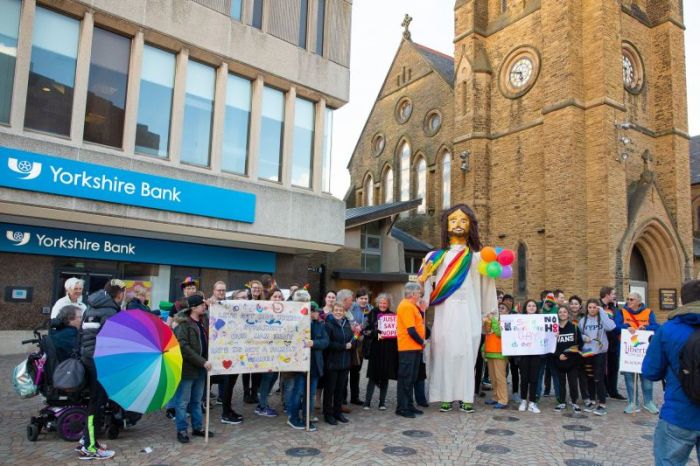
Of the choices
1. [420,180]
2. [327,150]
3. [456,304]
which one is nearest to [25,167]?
[327,150]

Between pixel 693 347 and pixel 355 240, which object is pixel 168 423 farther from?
pixel 355 240

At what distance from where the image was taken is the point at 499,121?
91.8ft

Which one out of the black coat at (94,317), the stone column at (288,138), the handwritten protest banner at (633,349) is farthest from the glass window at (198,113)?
the handwritten protest banner at (633,349)

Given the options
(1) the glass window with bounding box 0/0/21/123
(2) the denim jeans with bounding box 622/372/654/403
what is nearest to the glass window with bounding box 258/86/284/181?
(1) the glass window with bounding box 0/0/21/123

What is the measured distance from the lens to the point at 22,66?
12.1m

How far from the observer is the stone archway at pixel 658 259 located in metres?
25.8

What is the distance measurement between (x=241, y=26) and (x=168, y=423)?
11.6 meters

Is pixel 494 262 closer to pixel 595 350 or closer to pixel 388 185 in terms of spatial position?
pixel 595 350

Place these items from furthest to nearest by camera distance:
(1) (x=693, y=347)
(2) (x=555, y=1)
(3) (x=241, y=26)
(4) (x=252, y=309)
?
(2) (x=555, y=1)
(3) (x=241, y=26)
(4) (x=252, y=309)
(1) (x=693, y=347)

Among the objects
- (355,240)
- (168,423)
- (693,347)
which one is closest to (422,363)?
(168,423)

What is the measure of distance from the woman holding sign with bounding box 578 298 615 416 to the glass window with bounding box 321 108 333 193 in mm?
10188

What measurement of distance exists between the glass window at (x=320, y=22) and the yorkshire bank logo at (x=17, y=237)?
9962 millimetres

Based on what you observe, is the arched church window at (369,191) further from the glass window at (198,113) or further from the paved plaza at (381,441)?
the paved plaza at (381,441)

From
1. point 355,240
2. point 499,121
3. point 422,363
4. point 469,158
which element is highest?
point 499,121
